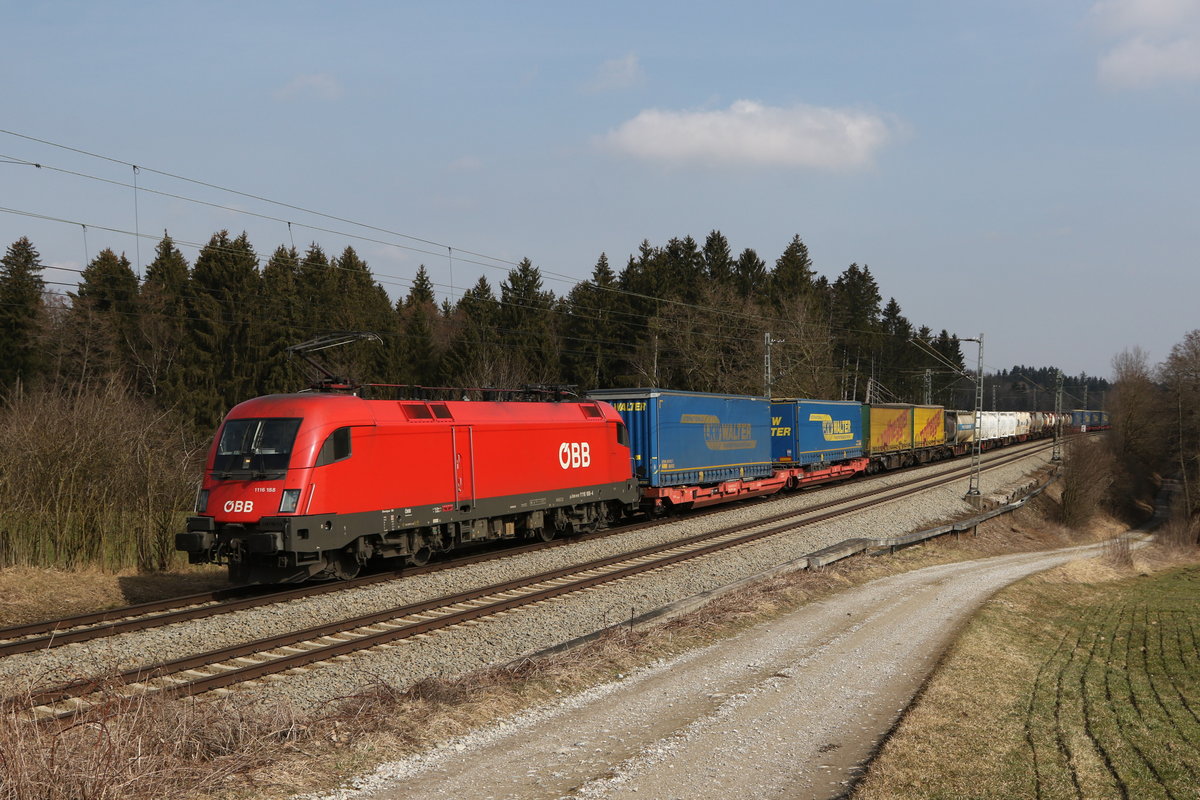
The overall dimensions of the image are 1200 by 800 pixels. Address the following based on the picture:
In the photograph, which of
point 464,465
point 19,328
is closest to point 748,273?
point 19,328

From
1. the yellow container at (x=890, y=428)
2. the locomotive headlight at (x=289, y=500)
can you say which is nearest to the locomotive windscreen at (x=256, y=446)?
the locomotive headlight at (x=289, y=500)

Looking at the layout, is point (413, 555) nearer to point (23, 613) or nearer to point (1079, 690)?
point (23, 613)

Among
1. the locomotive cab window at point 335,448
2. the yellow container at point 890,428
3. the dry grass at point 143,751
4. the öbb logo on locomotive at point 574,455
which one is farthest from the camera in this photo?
the yellow container at point 890,428

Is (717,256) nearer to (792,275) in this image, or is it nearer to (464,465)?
(792,275)

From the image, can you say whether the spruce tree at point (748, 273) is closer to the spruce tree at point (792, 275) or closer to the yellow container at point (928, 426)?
the spruce tree at point (792, 275)

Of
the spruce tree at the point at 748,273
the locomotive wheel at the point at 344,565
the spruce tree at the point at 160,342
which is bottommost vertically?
the locomotive wheel at the point at 344,565

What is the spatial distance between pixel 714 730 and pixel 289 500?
8641mm

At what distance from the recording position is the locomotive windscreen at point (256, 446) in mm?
14477

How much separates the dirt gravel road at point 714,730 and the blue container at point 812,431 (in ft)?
69.6

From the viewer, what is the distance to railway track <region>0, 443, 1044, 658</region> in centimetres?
1166

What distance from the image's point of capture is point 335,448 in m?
14.9

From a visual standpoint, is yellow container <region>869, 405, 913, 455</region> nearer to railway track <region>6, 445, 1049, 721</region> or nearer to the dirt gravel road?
railway track <region>6, 445, 1049, 721</region>

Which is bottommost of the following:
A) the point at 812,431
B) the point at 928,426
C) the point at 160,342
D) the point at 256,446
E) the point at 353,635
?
the point at 353,635

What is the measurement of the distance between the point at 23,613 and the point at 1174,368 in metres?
76.5
